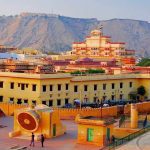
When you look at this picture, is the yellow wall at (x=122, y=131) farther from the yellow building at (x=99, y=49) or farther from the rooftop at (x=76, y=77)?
the yellow building at (x=99, y=49)

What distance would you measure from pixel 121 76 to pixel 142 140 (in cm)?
2219

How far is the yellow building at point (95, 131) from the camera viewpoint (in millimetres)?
31938

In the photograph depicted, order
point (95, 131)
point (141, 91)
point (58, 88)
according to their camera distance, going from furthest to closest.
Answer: point (141, 91)
point (58, 88)
point (95, 131)

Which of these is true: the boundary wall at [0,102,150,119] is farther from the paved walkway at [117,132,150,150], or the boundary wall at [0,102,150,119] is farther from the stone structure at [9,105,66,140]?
the paved walkway at [117,132,150,150]

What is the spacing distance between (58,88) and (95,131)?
52.4ft

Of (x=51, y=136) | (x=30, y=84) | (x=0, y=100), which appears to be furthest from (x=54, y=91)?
(x=51, y=136)

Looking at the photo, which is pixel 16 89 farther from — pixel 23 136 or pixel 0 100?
pixel 23 136

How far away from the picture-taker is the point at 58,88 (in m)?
47.7

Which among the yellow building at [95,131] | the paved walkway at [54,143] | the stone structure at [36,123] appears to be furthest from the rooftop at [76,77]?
the yellow building at [95,131]

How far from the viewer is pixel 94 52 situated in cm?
8962

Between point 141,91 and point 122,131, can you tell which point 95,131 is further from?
point 141,91

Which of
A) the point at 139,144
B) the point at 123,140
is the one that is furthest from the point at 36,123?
the point at 139,144

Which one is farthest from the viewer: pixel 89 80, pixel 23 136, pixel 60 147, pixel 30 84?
pixel 89 80

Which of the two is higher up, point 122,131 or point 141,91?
point 141,91
